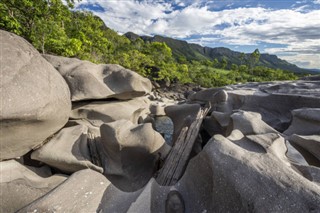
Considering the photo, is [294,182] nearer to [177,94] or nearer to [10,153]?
[10,153]

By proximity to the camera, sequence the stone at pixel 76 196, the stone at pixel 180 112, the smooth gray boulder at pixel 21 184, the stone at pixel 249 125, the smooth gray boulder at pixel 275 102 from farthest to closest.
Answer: the stone at pixel 180 112 → the smooth gray boulder at pixel 275 102 → the stone at pixel 249 125 → the smooth gray boulder at pixel 21 184 → the stone at pixel 76 196

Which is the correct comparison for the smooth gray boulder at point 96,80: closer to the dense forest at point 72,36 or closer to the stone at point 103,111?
the stone at point 103,111

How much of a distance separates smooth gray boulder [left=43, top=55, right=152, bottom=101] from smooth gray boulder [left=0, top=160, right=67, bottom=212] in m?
2.94

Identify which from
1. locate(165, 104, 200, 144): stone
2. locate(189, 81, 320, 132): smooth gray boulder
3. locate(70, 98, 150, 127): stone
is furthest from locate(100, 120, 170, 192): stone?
locate(189, 81, 320, 132): smooth gray boulder

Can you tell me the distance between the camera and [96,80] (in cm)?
800

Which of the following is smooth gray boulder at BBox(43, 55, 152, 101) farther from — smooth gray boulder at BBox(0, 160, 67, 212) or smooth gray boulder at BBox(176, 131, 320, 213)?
smooth gray boulder at BBox(176, 131, 320, 213)

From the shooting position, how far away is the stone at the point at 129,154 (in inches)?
218

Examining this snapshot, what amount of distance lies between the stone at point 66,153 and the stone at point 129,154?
0.48 meters

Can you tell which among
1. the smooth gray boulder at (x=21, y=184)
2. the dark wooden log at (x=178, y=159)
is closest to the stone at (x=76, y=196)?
the smooth gray boulder at (x=21, y=184)

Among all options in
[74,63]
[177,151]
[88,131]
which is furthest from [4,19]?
[177,151]

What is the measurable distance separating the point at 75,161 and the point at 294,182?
15.3 ft

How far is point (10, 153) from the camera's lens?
4938mm

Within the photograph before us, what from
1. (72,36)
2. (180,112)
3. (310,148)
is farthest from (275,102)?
(72,36)

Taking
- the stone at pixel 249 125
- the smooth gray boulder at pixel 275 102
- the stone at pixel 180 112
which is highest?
the stone at pixel 249 125
